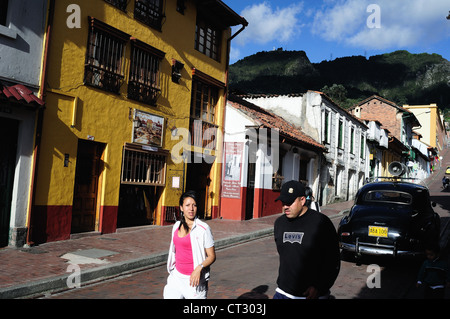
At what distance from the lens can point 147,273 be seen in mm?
7234

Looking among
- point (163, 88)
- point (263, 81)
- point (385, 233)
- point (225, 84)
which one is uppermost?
point (263, 81)

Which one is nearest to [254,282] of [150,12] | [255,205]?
[150,12]

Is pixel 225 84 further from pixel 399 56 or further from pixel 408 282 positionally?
pixel 399 56

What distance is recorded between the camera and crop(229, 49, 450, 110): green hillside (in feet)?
253

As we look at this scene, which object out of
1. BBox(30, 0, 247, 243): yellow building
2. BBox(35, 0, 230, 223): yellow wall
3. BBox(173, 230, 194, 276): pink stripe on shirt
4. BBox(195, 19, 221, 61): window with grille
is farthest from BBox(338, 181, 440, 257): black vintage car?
BBox(195, 19, 221, 61): window with grille

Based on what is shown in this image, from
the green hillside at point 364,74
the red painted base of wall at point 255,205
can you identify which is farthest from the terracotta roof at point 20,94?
the green hillside at point 364,74

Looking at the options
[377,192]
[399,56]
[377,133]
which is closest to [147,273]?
[377,192]

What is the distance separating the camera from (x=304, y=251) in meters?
3.19

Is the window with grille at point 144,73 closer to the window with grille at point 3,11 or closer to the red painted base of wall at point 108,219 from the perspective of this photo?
the red painted base of wall at point 108,219

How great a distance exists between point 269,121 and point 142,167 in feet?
24.7

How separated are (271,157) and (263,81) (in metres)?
55.9

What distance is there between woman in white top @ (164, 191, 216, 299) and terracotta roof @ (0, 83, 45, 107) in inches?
223

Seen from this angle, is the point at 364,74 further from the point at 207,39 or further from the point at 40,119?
the point at 40,119

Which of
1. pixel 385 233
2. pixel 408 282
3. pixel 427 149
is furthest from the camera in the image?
pixel 427 149
